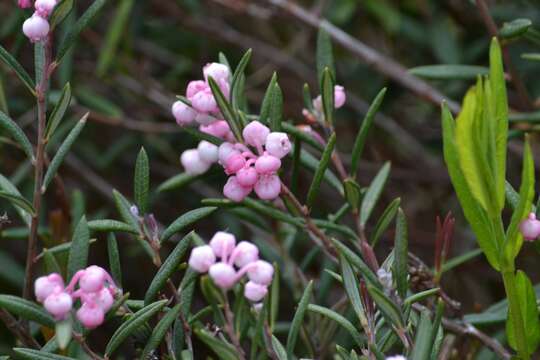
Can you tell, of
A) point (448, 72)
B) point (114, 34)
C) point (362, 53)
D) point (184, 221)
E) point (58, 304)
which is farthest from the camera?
point (114, 34)

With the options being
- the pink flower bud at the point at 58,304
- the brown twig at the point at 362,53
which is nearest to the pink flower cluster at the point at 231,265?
the pink flower bud at the point at 58,304

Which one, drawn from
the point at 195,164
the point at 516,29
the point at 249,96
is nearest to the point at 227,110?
the point at 195,164

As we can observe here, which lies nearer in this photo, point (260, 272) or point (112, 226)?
point (260, 272)

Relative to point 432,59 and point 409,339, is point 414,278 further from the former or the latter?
point 432,59

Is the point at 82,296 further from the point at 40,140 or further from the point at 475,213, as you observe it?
the point at 475,213

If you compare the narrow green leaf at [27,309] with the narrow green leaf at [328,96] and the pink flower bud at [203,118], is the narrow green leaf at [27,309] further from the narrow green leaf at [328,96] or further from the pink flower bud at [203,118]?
the narrow green leaf at [328,96]

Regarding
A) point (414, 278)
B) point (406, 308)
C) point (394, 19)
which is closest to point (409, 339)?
point (406, 308)

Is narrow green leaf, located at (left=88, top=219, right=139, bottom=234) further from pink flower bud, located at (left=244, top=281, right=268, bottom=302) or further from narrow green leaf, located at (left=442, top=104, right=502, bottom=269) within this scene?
narrow green leaf, located at (left=442, top=104, right=502, bottom=269)
